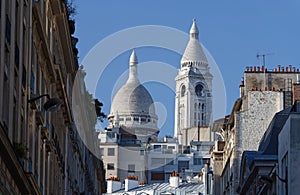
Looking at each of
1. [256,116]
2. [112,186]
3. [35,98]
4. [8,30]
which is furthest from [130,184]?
[8,30]

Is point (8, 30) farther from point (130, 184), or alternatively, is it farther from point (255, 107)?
point (130, 184)

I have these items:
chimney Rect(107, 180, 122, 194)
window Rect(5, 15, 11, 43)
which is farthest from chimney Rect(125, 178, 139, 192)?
window Rect(5, 15, 11, 43)

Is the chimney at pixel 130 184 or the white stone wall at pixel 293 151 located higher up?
the chimney at pixel 130 184

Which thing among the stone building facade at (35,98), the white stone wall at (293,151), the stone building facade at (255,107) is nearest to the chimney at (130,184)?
the stone building facade at (255,107)

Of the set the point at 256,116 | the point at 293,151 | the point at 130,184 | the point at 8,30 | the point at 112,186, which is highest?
the point at 256,116

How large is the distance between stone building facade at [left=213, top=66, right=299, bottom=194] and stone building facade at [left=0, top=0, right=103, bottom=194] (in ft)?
83.0

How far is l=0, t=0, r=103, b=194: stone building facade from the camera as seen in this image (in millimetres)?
37094

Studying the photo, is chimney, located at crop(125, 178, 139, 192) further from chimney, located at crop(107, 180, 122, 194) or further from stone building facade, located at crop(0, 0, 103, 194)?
stone building facade, located at crop(0, 0, 103, 194)

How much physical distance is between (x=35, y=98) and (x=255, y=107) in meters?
55.0

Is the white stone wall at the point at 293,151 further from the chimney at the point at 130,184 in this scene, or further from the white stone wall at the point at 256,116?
the chimney at the point at 130,184

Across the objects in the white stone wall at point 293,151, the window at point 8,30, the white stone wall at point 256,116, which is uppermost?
the white stone wall at point 256,116

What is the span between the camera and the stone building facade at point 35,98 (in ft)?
122

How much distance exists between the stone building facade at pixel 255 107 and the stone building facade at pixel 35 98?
2529 centimetres

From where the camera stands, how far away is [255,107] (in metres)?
96.4
